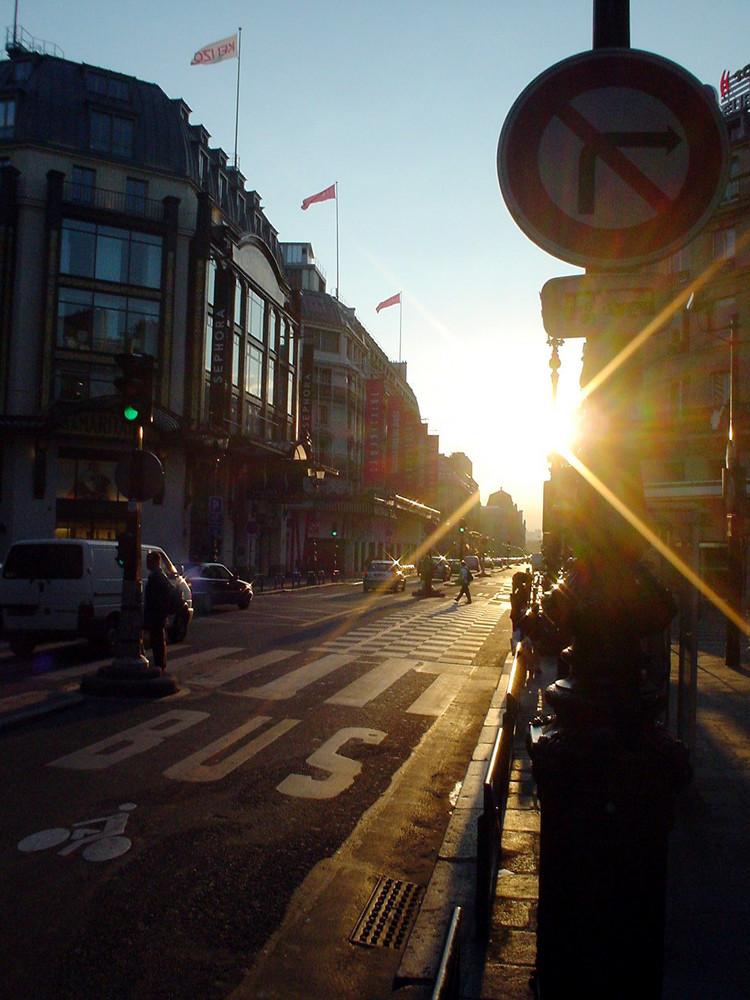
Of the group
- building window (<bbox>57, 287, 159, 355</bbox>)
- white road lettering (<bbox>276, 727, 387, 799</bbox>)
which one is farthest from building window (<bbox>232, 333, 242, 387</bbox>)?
white road lettering (<bbox>276, 727, 387, 799</bbox>)

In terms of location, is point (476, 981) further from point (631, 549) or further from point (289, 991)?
point (631, 549)

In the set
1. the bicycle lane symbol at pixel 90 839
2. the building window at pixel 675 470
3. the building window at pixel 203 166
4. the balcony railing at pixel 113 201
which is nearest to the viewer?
the bicycle lane symbol at pixel 90 839

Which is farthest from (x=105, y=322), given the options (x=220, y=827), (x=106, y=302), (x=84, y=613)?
(x=220, y=827)

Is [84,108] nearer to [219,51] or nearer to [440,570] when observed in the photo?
[219,51]

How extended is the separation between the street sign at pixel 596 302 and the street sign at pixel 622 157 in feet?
0.31

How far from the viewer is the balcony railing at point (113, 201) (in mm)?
38594

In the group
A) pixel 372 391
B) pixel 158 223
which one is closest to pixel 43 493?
pixel 158 223

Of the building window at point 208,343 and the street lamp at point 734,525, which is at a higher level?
the building window at point 208,343

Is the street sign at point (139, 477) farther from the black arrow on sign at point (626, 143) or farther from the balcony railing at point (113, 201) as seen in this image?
the balcony railing at point (113, 201)

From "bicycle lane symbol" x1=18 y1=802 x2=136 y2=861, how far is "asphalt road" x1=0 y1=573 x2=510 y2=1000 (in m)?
0.02

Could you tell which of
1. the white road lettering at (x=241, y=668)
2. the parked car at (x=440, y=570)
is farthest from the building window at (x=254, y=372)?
the white road lettering at (x=241, y=668)

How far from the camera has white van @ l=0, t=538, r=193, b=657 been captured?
14719mm

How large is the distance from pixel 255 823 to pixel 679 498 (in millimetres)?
21491

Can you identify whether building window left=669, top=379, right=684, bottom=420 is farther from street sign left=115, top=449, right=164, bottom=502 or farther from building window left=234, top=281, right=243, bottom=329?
street sign left=115, top=449, right=164, bottom=502
